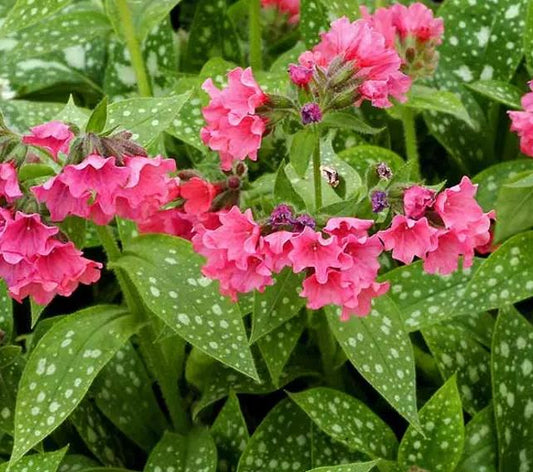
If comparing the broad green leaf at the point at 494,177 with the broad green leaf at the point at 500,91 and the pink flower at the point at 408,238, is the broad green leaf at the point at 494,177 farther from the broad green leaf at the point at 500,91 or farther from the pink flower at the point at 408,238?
the pink flower at the point at 408,238

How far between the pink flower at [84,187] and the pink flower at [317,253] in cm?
23

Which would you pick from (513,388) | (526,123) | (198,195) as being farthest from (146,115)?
(513,388)

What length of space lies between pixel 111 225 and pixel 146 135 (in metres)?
0.38

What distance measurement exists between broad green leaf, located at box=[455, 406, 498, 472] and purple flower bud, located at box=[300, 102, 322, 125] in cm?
62

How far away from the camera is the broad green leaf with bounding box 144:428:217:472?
5.43 feet

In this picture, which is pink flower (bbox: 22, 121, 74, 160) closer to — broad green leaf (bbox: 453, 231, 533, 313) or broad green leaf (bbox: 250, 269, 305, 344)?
broad green leaf (bbox: 250, 269, 305, 344)

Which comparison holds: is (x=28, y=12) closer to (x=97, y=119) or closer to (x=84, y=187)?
(x=97, y=119)

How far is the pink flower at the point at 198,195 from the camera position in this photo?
1.49 m

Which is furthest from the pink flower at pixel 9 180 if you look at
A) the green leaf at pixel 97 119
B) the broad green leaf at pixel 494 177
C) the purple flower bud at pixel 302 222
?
the broad green leaf at pixel 494 177

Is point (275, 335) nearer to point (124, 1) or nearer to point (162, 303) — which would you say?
point (162, 303)

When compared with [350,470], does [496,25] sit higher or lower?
higher

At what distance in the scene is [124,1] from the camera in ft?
6.32

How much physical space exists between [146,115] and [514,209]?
0.62 metres

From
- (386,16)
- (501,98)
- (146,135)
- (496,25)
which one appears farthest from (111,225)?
(496,25)
